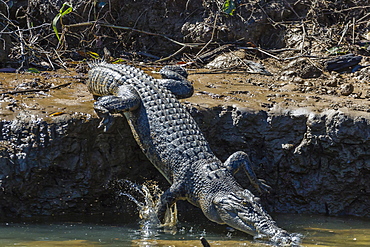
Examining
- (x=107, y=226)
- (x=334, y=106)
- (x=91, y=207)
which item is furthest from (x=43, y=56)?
(x=334, y=106)

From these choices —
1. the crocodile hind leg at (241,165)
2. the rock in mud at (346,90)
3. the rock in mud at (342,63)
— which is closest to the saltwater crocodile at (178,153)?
the crocodile hind leg at (241,165)

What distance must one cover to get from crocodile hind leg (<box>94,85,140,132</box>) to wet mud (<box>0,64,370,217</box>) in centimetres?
12

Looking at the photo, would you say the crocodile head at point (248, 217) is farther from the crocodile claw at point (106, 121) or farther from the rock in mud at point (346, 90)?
the rock in mud at point (346, 90)

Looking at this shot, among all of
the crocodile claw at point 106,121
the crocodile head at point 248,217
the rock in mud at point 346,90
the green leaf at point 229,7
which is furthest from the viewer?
the green leaf at point 229,7

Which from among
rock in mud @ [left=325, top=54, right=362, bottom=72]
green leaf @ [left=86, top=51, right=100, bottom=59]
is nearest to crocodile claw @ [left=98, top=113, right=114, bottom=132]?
green leaf @ [left=86, top=51, right=100, bottom=59]

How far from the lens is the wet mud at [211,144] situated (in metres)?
Answer: 4.63

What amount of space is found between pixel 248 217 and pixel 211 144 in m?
1.57

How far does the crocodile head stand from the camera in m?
3.75

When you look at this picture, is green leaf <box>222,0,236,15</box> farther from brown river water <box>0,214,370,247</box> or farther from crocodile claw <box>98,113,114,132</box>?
brown river water <box>0,214,370,247</box>

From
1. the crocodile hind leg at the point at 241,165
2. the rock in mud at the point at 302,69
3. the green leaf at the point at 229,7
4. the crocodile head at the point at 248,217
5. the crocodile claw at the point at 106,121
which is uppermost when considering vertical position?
the green leaf at the point at 229,7

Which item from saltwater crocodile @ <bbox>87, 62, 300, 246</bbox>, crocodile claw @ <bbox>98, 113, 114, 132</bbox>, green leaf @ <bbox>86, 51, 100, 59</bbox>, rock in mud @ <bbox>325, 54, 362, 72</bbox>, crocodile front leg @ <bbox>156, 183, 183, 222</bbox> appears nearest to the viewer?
saltwater crocodile @ <bbox>87, 62, 300, 246</bbox>

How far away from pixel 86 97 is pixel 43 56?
6.50 ft

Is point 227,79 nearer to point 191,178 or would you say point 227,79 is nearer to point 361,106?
point 361,106

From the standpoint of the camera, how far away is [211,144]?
540 centimetres
